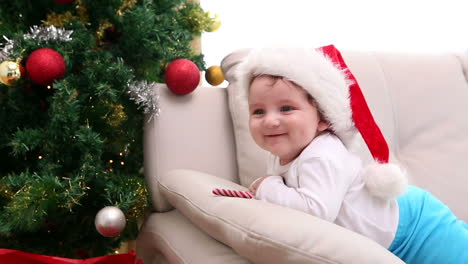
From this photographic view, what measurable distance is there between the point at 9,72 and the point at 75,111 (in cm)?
19

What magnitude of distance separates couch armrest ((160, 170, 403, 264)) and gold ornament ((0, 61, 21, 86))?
59 centimetres

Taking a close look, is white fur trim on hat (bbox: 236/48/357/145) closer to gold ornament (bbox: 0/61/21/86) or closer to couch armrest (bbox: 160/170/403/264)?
couch armrest (bbox: 160/170/403/264)

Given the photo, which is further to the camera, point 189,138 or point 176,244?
point 189,138

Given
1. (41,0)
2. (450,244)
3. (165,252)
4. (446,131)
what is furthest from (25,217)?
(446,131)

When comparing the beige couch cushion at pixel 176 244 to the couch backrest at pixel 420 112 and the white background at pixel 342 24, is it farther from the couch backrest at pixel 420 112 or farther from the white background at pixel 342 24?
the white background at pixel 342 24

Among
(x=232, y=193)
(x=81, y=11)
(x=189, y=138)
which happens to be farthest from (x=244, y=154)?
(x=81, y=11)

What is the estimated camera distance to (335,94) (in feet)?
3.35

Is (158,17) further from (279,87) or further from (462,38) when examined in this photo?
(462,38)

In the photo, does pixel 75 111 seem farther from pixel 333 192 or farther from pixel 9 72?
pixel 333 192

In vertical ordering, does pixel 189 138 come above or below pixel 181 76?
below

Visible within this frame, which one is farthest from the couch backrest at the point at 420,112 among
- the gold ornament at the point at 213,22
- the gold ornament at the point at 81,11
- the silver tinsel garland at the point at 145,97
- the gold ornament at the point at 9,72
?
the gold ornament at the point at 9,72

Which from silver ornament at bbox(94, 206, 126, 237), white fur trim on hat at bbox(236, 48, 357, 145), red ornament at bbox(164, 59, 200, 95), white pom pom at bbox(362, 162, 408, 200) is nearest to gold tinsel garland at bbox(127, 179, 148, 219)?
silver ornament at bbox(94, 206, 126, 237)

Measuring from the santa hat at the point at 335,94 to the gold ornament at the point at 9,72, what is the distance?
23.6 inches

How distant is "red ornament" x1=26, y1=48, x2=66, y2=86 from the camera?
3.82ft
